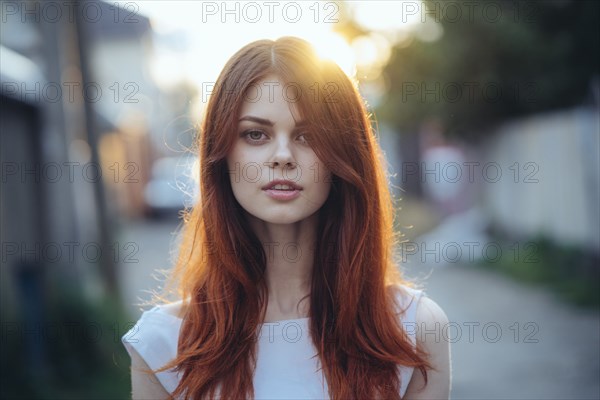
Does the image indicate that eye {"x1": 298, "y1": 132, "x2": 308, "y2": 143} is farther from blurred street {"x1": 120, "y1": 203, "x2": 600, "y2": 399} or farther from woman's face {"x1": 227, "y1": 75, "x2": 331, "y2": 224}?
blurred street {"x1": 120, "y1": 203, "x2": 600, "y2": 399}

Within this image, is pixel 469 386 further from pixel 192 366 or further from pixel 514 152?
pixel 514 152

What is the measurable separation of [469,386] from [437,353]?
3.48m

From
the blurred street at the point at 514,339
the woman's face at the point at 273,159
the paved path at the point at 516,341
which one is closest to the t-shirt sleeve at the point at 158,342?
the woman's face at the point at 273,159

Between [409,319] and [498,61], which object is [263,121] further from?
[498,61]

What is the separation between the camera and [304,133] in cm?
216

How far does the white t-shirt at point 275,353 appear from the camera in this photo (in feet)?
7.24

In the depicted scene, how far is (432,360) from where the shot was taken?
7.56 feet

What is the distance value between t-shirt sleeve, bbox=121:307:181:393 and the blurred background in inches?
19.6

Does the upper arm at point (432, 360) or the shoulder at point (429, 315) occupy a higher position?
the shoulder at point (429, 315)

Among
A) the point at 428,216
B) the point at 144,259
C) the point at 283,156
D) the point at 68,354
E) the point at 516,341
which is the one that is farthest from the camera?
the point at 428,216

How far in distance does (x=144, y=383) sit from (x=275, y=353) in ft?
1.45

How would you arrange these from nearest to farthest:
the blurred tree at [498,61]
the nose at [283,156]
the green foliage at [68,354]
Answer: the nose at [283,156] < the green foliage at [68,354] < the blurred tree at [498,61]

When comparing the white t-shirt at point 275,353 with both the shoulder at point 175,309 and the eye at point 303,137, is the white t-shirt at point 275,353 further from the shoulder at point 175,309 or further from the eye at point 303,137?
the eye at point 303,137

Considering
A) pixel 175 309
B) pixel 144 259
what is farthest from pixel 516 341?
pixel 144 259
